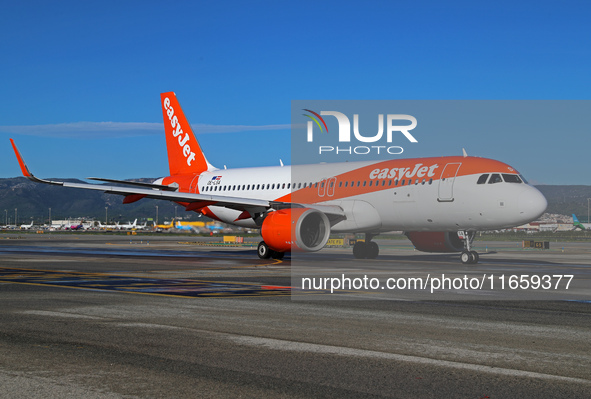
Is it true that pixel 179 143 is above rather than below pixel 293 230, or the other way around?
above

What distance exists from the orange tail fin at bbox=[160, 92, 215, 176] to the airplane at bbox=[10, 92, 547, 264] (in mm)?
4617

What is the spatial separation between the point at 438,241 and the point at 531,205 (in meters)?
6.97

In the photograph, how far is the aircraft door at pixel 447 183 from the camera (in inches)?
1077

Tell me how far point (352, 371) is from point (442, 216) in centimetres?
2140

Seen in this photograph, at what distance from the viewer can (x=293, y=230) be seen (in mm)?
27391

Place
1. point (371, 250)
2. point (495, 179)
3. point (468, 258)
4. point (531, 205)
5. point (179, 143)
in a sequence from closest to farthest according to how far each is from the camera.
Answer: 1. point (531, 205)
2. point (495, 179)
3. point (468, 258)
4. point (371, 250)
5. point (179, 143)

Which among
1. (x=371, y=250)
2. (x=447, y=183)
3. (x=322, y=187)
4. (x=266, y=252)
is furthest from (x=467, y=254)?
(x=266, y=252)

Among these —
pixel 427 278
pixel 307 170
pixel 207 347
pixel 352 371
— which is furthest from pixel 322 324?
pixel 307 170

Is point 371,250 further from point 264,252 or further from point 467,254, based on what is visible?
point 467,254

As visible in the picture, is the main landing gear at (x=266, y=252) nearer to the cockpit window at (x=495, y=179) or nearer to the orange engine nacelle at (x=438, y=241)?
the orange engine nacelle at (x=438, y=241)

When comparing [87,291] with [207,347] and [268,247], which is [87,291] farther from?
[268,247]

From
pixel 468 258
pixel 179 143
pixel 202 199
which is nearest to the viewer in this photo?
pixel 468 258

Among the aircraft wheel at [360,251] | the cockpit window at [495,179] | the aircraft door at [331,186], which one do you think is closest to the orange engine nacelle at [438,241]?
the aircraft wheel at [360,251]

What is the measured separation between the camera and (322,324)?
34.1 feet
